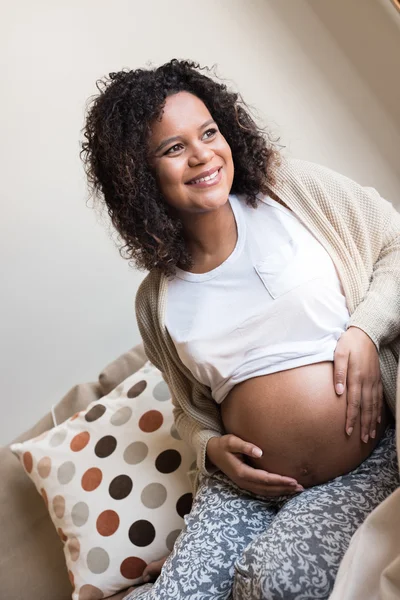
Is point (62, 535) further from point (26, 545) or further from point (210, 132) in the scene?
point (210, 132)

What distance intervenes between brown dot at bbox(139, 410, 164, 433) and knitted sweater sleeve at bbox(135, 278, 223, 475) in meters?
0.23

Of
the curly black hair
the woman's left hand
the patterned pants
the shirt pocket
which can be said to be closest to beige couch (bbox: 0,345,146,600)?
the patterned pants

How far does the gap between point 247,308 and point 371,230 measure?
10.9 inches

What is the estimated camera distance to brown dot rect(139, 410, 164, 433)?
160 cm

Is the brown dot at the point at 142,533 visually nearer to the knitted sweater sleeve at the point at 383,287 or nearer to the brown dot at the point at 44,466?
the brown dot at the point at 44,466

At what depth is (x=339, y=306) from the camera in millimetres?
1206

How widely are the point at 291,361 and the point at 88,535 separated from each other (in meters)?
0.68

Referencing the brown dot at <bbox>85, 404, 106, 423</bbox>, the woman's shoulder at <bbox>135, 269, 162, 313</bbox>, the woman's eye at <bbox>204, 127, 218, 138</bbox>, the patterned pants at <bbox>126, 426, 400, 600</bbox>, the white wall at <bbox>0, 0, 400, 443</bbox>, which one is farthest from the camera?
the white wall at <bbox>0, 0, 400, 443</bbox>

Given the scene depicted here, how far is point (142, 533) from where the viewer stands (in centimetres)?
147

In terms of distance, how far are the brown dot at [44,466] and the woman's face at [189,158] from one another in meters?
0.76

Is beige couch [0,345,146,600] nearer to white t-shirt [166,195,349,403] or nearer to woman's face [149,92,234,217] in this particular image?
white t-shirt [166,195,349,403]

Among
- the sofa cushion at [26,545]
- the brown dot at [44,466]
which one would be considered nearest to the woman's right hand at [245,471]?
the brown dot at [44,466]

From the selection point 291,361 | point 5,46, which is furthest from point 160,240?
point 5,46

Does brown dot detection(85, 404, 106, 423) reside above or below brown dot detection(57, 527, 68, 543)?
above
